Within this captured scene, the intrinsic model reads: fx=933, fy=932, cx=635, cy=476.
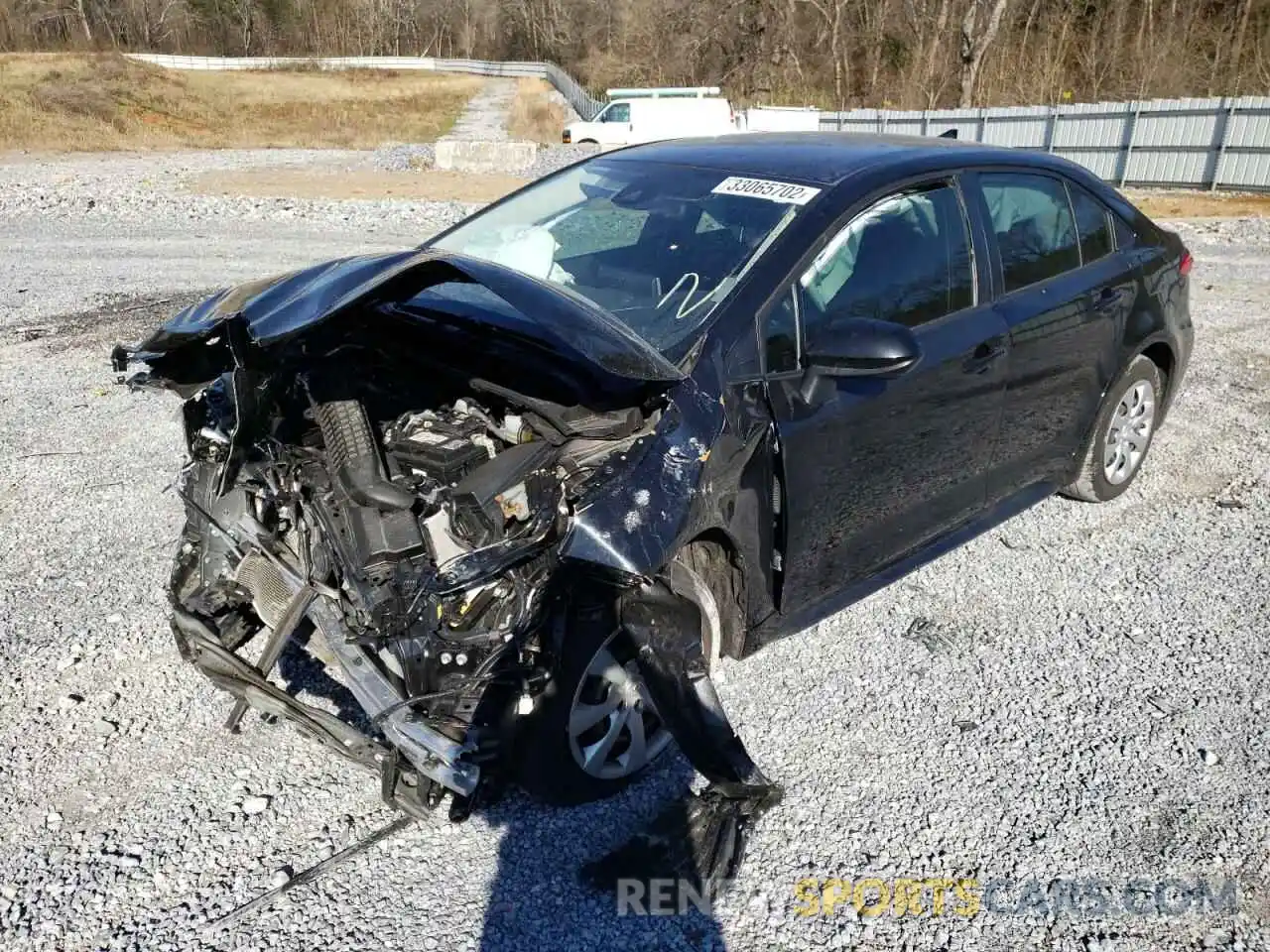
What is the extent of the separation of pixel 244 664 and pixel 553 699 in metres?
1.00

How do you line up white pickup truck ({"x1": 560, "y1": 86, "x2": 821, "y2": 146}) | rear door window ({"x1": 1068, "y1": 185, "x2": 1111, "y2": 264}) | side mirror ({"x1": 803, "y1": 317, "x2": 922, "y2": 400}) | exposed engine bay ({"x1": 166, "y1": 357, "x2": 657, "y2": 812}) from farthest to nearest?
white pickup truck ({"x1": 560, "y1": 86, "x2": 821, "y2": 146}) → rear door window ({"x1": 1068, "y1": 185, "x2": 1111, "y2": 264}) → side mirror ({"x1": 803, "y1": 317, "x2": 922, "y2": 400}) → exposed engine bay ({"x1": 166, "y1": 357, "x2": 657, "y2": 812})

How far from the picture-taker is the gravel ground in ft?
8.63

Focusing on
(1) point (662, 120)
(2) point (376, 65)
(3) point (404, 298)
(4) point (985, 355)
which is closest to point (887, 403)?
(4) point (985, 355)

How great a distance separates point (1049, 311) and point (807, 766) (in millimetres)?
2210

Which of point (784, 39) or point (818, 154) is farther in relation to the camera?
point (784, 39)

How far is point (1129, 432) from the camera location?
16.5 ft

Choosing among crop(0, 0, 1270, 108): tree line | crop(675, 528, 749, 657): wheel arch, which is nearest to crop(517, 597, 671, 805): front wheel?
crop(675, 528, 749, 657): wheel arch

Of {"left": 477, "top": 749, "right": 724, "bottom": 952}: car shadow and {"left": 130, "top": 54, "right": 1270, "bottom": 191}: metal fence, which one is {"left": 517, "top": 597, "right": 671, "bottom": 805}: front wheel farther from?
{"left": 130, "top": 54, "right": 1270, "bottom": 191}: metal fence

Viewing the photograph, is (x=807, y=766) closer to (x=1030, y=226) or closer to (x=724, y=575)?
(x=724, y=575)

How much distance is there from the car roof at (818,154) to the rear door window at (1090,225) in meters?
0.16

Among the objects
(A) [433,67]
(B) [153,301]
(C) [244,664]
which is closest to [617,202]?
(C) [244,664]

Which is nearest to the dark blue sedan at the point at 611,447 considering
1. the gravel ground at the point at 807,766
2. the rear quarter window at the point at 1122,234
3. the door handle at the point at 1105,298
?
the gravel ground at the point at 807,766

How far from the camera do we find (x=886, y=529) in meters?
3.56

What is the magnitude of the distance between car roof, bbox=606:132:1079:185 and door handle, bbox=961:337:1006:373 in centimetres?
74
